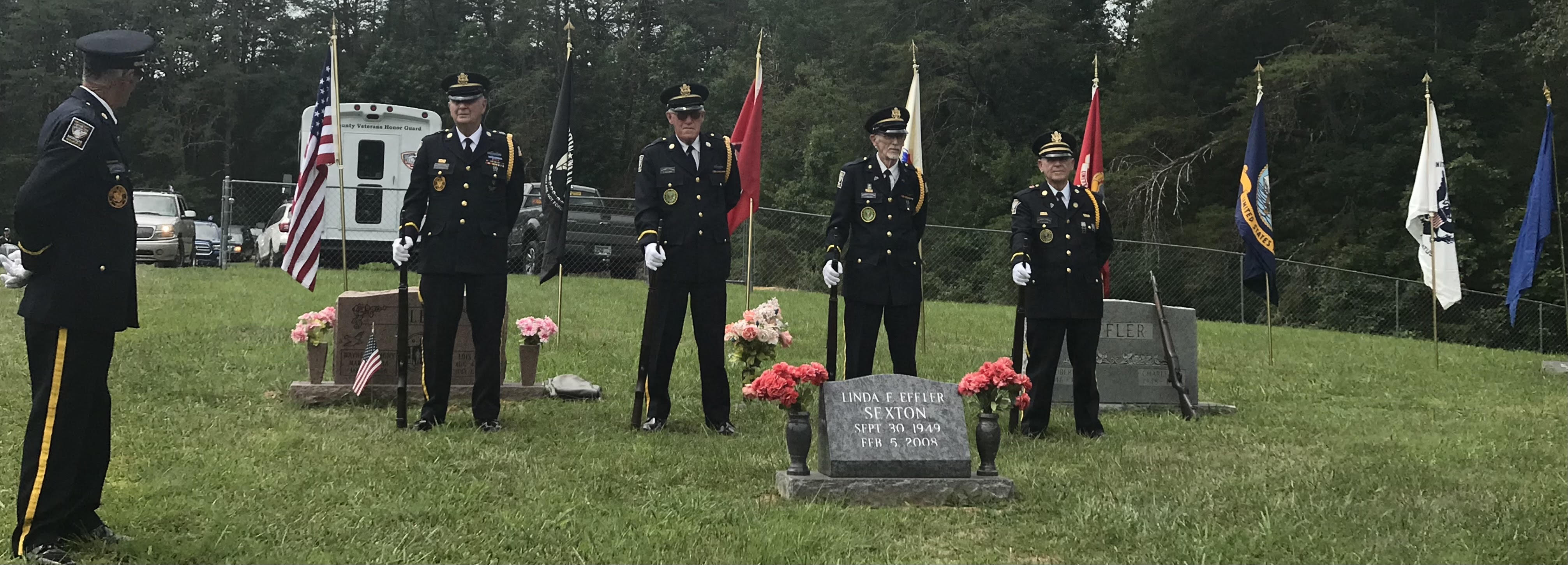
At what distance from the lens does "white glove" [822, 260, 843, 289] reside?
7.78 metres

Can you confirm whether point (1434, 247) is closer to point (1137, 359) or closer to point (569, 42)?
point (1137, 359)

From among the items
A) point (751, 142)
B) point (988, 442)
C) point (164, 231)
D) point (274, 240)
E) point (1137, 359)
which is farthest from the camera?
point (274, 240)

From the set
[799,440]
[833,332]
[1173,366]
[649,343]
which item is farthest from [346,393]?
[1173,366]

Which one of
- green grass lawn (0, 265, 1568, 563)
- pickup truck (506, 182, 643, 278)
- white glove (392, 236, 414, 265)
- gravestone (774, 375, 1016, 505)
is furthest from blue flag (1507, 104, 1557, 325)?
pickup truck (506, 182, 643, 278)

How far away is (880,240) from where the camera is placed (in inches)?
321

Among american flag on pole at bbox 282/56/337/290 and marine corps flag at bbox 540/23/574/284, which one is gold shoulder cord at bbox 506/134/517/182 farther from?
american flag on pole at bbox 282/56/337/290

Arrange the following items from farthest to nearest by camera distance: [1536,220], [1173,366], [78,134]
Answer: [1536,220] → [1173,366] → [78,134]

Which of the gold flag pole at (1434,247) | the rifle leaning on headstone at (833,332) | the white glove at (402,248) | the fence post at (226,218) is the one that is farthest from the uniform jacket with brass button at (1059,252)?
the fence post at (226,218)

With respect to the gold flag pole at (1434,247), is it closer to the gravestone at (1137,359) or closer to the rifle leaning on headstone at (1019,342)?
the gravestone at (1137,359)

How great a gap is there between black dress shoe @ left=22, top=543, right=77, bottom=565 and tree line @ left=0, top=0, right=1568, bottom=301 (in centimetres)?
1941

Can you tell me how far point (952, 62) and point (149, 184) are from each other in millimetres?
34998

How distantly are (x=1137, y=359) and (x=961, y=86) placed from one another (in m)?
25.0

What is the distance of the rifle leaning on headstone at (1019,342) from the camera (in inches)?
337

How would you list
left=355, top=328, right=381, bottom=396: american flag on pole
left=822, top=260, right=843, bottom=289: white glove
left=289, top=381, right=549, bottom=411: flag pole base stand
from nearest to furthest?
left=822, top=260, right=843, bottom=289: white glove
left=355, top=328, right=381, bottom=396: american flag on pole
left=289, top=381, right=549, bottom=411: flag pole base stand
